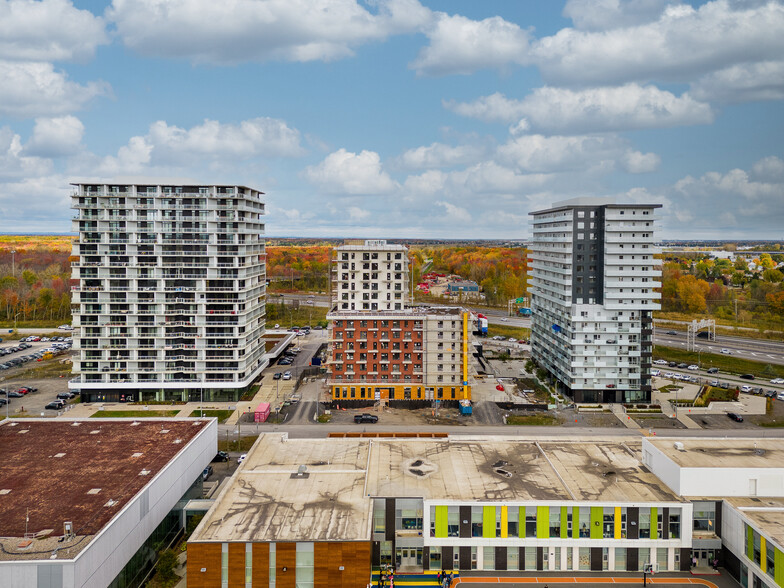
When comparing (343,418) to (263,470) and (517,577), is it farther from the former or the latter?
(517,577)

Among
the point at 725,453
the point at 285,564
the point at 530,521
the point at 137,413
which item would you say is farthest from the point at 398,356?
the point at 285,564

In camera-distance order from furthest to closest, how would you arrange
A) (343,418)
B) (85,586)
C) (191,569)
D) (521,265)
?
(521,265) < (343,418) < (191,569) < (85,586)

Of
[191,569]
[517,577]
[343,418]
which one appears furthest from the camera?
[343,418]

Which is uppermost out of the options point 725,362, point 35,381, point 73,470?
point 73,470

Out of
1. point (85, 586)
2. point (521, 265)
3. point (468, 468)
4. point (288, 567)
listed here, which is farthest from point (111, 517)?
point (521, 265)

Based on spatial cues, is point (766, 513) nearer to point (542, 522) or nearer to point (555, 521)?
point (555, 521)

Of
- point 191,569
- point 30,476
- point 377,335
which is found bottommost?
point 191,569

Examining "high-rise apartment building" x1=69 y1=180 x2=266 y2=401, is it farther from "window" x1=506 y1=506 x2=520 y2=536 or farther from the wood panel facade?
"window" x1=506 y1=506 x2=520 y2=536
